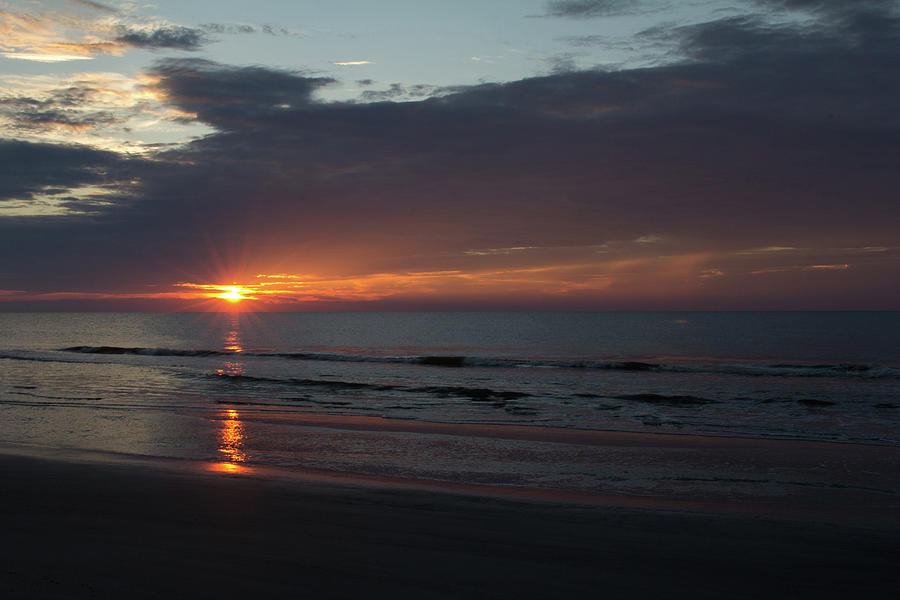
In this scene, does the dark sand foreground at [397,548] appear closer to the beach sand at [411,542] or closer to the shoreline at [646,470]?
the beach sand at [411,542]

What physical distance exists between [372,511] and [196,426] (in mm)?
10366

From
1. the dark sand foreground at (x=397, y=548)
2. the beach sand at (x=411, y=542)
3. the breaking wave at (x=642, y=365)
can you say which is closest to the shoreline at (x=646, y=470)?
the beach sand at (x=411, y=542)

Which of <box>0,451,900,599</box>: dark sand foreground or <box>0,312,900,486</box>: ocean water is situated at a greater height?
<box>0,451,900,599</box>: dark sand foreground

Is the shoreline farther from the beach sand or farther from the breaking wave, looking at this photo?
the breaking wave

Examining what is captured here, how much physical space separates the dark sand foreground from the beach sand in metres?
0.03

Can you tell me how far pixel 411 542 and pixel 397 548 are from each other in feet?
0.94

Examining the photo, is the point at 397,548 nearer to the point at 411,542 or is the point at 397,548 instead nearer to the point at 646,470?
the point at 411,542

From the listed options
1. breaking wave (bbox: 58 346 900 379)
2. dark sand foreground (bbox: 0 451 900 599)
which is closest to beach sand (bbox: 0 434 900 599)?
dark sand foreground (bbox: 0 451 900 599)

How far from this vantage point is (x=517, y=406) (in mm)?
22453

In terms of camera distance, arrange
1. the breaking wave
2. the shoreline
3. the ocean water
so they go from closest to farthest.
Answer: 1. the shoreline
2. the ocean water
3. the breaking wave

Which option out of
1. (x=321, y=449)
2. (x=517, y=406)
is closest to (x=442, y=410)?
(x=517, y=406)

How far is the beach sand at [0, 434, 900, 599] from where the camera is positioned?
5.82 metres

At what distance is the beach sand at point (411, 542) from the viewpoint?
5.82 metres

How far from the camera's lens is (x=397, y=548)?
22.5 feet
